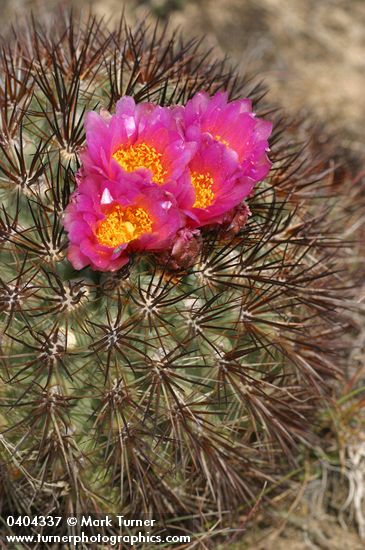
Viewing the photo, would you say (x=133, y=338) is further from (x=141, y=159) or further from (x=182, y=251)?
(x=141, y=159)

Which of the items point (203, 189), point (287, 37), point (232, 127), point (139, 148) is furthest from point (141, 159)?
point (287, 37)

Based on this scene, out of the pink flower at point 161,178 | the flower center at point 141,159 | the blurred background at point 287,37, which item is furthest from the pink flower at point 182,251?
the blurred background at point 287,37

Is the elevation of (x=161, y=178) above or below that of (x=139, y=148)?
below

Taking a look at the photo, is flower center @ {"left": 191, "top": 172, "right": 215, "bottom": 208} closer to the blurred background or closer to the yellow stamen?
the yellow stamen

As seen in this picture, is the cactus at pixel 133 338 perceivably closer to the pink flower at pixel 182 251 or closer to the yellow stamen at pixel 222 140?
the pink flower at pixel 182 251

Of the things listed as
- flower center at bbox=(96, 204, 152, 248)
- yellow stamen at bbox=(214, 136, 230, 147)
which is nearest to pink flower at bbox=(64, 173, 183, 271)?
flower center at bbox=(96, 204, 152, 248)

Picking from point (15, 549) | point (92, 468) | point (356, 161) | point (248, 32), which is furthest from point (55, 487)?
point (248, 32)
